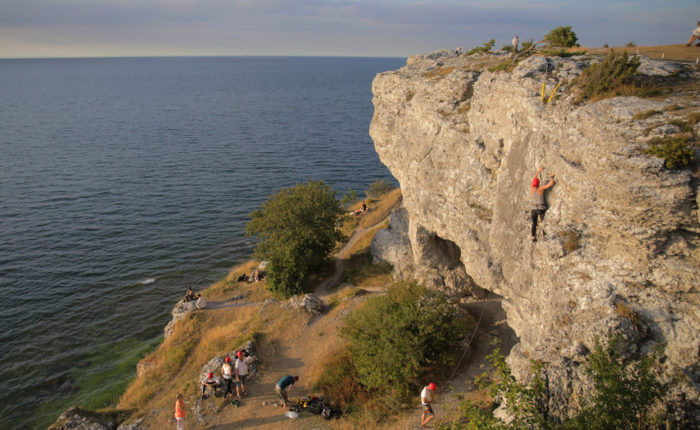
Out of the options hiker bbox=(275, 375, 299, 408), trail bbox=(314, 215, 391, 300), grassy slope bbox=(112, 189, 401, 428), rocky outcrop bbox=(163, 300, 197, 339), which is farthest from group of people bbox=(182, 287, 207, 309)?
hiker bbox=(275, 375, 299, 408)

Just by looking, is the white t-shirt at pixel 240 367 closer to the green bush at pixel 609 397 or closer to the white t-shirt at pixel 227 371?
the white t-shirt at pixel 227 371

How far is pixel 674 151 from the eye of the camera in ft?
39.2

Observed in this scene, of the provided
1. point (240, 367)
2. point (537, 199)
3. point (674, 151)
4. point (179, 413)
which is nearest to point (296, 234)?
point (240, 367)

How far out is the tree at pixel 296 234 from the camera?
1384 inches

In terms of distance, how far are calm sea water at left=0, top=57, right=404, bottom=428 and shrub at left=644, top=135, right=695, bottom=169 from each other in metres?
31.8

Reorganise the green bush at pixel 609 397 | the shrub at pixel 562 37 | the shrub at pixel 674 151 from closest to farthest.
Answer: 1. the green bush at pixel 609 397
2. the shrub at pixel 674 151
3. the shrub at pixel 562 37

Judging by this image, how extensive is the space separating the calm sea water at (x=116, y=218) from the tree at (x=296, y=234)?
900cm

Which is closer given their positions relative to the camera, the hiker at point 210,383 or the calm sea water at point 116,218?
the hiker at point 210,383

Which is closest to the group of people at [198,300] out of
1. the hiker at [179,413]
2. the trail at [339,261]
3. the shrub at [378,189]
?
the trail at [339,261]

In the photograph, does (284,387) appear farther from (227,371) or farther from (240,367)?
(227,371)

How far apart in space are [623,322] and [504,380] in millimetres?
4174

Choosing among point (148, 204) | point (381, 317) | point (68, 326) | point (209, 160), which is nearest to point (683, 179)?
point (381, 317)

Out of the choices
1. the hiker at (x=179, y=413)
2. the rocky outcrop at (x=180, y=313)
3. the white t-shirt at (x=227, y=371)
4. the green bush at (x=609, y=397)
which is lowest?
the rocky outcrop at (x=180, y=313)

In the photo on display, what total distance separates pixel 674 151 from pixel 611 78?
508cm
